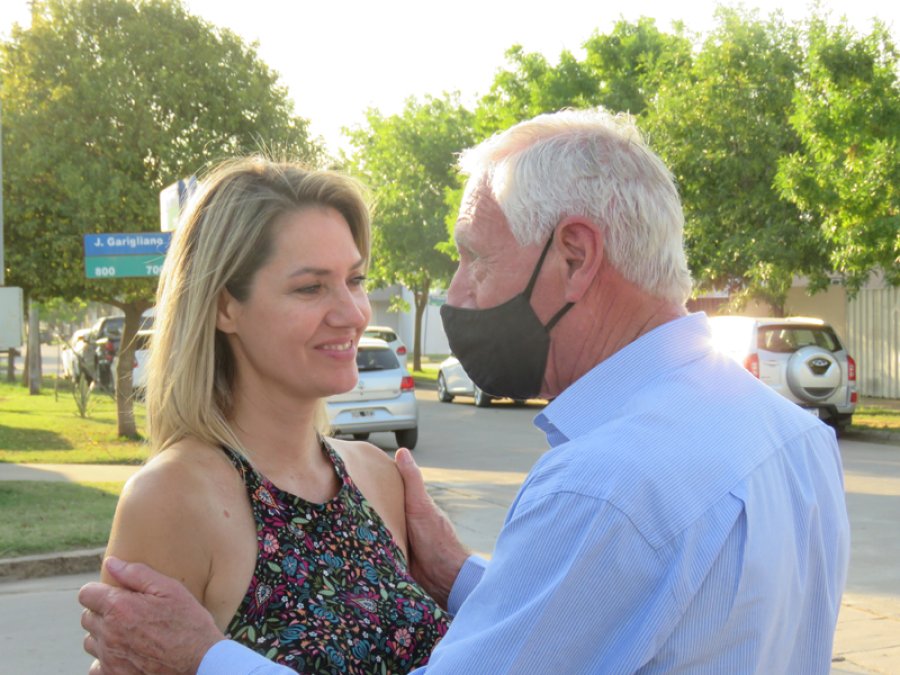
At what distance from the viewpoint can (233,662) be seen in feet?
6.20

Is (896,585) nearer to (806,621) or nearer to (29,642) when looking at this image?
(29,642)

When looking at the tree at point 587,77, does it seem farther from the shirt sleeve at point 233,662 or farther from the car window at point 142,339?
the shirt sleeve at point 233,662

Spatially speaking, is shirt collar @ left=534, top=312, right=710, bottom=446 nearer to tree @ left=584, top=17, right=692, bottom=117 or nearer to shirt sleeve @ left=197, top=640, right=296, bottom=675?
shirt sleeve @ left=197, top=640, right=296, bottom=675

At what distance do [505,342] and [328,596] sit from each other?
2.44 ft

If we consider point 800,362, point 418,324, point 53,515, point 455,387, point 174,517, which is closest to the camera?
point 174,517

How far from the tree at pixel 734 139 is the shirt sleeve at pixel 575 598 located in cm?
1913

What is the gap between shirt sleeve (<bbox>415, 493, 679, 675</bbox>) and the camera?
147 centimetres

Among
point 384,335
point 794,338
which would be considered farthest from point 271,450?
point 384,335

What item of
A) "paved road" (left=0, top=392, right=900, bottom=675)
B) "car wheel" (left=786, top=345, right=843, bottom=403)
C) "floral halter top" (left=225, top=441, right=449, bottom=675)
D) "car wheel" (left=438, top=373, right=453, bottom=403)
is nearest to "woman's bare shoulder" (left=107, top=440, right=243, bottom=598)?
"floral halter top" (left=225, top=441, right=449, bottom=675)

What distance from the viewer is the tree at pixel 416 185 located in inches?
1412

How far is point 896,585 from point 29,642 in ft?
18.1

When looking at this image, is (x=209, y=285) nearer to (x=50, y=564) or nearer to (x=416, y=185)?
(x=50, y=564)

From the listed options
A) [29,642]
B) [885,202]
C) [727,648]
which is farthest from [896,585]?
[885,202]

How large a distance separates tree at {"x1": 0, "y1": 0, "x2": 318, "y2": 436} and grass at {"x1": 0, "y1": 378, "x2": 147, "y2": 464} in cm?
172
